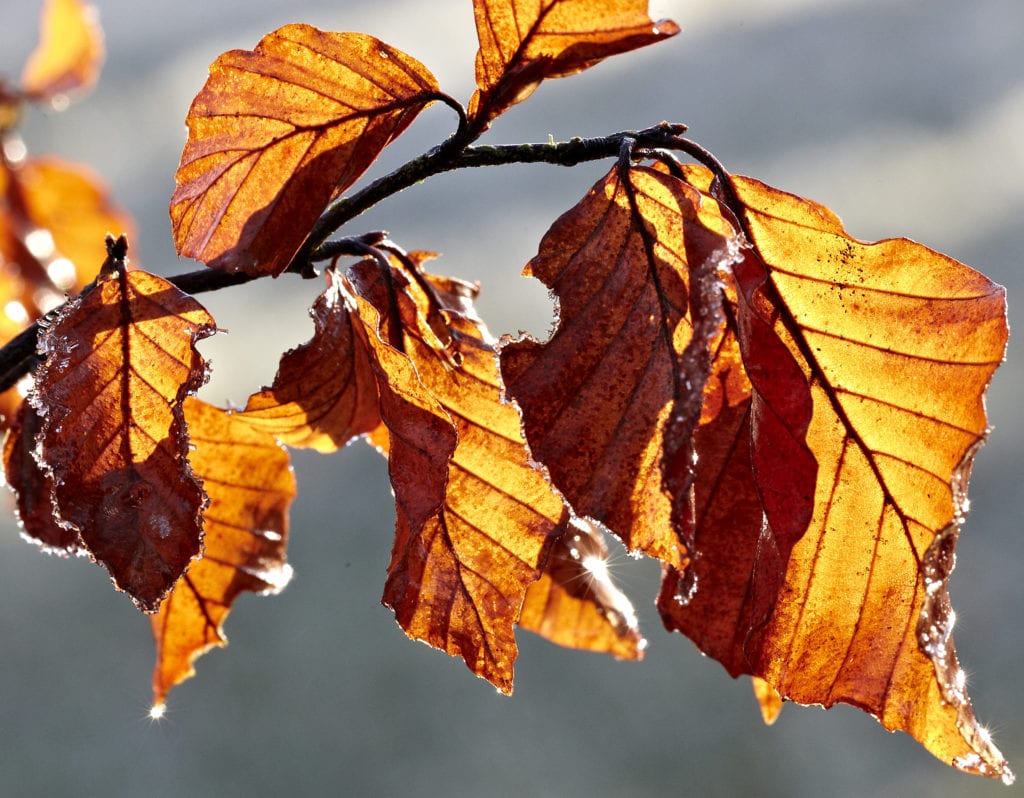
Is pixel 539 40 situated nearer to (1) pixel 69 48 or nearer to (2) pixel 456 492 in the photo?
(2) pixel 456 492

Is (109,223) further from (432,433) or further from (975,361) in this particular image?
(975,361)

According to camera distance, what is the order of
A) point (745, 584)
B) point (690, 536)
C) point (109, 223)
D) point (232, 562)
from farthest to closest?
point (109, 223)
point (232, 562)
point (745, 584)
point (690, 536)

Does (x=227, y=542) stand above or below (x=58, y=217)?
below

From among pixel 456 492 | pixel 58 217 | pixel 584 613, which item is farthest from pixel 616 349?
pixel 58 217

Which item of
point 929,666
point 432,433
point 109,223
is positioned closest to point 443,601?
point 432,433

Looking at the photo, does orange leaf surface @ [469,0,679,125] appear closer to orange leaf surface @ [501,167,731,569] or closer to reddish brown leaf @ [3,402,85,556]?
orange leaf surface @ [501,167,731,569]

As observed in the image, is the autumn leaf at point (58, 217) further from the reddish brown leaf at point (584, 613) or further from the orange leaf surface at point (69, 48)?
the reddish brown leaf at point (584, 613)
